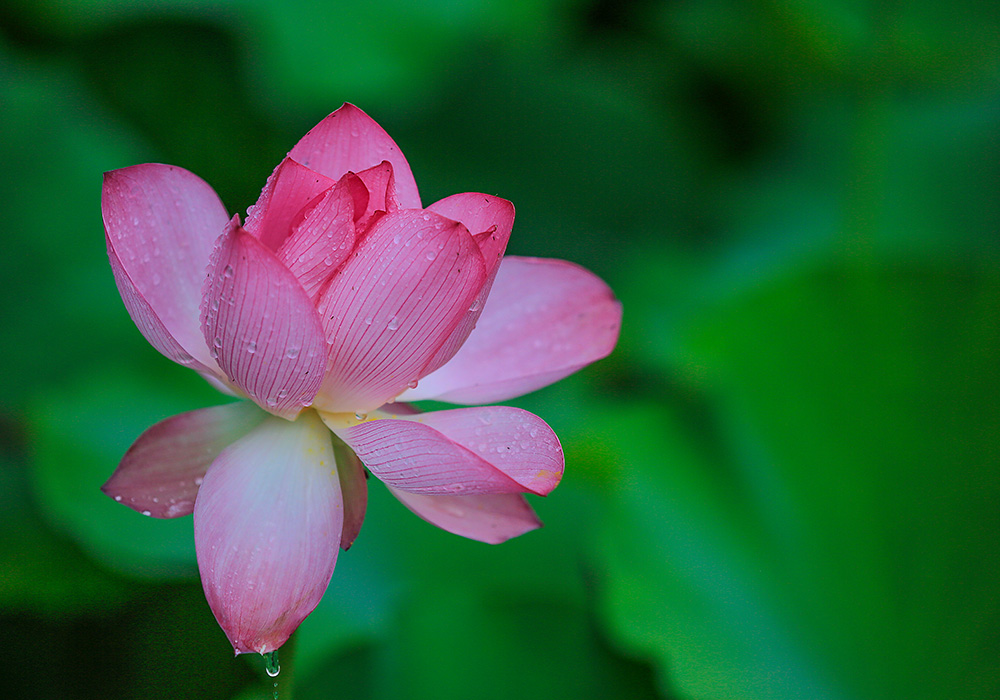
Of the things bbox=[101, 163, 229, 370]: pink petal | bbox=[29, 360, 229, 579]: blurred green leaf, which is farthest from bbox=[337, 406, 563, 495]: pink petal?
bbox=[29, 360, 229, 579]: blurred green leaf

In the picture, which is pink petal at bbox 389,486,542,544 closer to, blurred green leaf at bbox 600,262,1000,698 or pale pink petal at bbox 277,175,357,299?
pale pink petal at bbox 277,175,357,299

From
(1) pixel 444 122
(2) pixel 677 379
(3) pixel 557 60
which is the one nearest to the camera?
(2) pixel 677 379

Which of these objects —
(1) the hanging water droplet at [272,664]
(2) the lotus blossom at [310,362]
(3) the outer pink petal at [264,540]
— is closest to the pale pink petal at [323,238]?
(2) the lotus blossom at [310,362]

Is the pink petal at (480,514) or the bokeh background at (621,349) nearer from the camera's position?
the pink petal at (480,514)

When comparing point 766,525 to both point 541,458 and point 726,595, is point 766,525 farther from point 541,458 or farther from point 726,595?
point 541,458

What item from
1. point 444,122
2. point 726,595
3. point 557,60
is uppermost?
point 557,60

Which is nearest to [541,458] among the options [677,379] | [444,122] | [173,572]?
[173,572]

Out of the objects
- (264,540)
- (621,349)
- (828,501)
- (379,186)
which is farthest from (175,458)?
(621,349)

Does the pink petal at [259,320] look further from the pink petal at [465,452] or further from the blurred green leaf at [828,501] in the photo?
the blurred green leaf at [828,501]

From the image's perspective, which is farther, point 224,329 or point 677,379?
point 677,379
